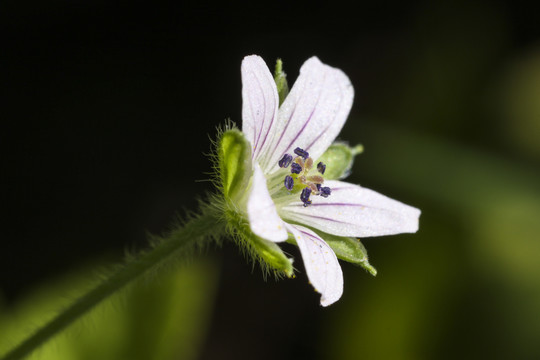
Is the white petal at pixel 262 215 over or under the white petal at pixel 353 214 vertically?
over

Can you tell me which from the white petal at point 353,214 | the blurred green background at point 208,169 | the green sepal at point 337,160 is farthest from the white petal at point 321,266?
the blurred green background at point 208,169

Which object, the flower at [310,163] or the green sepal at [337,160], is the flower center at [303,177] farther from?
the green sepal at [337,160]

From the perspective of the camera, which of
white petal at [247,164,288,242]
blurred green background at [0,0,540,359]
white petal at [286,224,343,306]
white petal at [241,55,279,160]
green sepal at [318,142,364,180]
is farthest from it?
blurred green background at [0,0,540,359]

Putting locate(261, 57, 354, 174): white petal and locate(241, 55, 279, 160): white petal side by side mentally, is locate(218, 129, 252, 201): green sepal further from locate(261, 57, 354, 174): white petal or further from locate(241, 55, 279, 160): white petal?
locate(261, 57, 354, 174): white petal

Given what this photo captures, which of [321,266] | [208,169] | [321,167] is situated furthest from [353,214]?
[208,169]

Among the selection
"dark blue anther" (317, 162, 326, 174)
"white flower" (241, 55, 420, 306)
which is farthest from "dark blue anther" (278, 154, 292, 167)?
"dark blue anther" (317, 162, 326, 174)

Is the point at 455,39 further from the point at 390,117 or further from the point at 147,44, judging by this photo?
the point at 147,44

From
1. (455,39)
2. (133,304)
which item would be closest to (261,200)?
(133,304)
